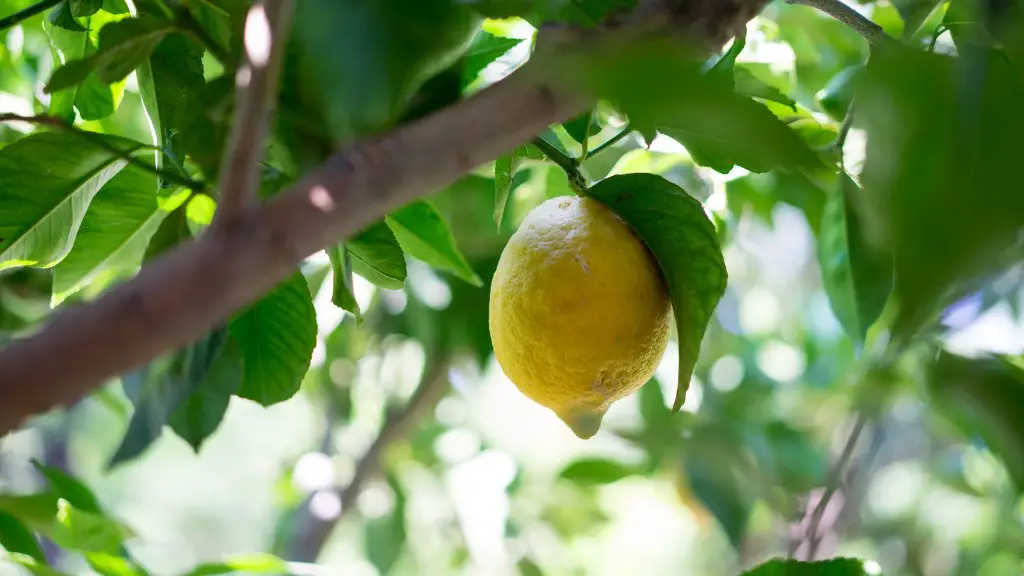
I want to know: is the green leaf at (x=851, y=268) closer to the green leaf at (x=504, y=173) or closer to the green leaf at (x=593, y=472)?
the green leaf at (x=504, y=173)

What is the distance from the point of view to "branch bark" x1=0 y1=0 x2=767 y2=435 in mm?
214

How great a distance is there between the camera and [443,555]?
5.15 ft

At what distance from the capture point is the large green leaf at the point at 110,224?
1.83 ft

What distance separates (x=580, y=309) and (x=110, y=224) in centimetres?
30

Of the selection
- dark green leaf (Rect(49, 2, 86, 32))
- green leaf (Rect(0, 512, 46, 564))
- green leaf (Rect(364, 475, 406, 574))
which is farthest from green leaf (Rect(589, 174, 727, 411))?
green leaf (Rect(364, 475, 406, 574))

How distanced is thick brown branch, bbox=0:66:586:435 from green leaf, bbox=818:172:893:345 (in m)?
0.37

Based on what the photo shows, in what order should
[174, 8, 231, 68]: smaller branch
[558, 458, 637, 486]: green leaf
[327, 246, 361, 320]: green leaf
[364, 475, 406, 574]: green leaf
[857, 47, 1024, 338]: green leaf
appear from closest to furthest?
1. [857, 47, 1024, 338]: green leaf
2. [174, 8, 231, 68]: smaller branch
3. [327, 246, 361, 320]: green leaf
4. [558, 458, 637, 486]: green leaf
5. [364, 475, 406, 574]: green leaf

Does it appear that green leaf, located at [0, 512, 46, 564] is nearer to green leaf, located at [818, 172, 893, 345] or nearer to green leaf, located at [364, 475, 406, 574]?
green leaf, located at [818, 172, 893, 345]

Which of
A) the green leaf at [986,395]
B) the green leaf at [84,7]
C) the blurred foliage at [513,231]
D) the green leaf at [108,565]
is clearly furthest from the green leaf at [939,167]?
the green leaf at [108,565]

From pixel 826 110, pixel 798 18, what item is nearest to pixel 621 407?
pixel 798 18

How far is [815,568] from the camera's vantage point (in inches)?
19.9

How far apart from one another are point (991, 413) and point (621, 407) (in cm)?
113

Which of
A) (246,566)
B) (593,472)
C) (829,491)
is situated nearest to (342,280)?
(246,566)

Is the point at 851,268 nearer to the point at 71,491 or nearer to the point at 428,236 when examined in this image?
the point at 428,236
